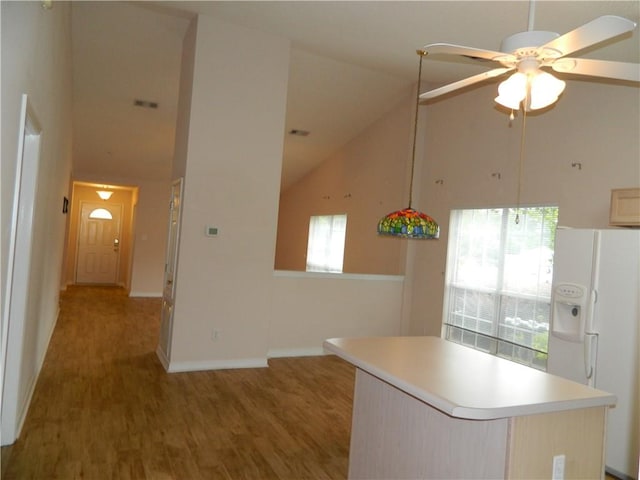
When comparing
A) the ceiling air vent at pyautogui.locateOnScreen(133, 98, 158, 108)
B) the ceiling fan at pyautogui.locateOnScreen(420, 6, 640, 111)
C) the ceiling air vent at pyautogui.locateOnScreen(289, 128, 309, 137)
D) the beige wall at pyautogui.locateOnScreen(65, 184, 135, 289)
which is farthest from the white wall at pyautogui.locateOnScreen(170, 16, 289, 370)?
the beige wall at pyautogui.locateOnScreen(65, 184, 135, 289)

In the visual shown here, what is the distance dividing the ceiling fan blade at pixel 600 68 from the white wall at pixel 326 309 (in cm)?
388

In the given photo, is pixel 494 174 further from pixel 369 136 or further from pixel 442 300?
pixel 369 136

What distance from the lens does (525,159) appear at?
4996 mm

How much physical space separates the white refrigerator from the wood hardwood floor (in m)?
1.79

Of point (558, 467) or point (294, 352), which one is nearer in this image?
point (558, 467)

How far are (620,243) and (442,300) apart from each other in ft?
9.55

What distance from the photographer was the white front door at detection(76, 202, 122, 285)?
11.6 metres

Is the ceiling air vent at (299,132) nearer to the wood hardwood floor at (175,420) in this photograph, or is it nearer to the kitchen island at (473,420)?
the wood hardwood floor at (175,420)

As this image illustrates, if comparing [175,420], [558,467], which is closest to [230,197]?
[175,420]

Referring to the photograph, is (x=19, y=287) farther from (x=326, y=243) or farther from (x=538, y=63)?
(x=326, y=243)

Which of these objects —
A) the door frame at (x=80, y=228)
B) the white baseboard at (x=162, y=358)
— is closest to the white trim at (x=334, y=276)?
the white baseboard at (x=162, y=358)

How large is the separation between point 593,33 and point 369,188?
583cm

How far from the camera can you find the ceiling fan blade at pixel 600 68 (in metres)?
2.26

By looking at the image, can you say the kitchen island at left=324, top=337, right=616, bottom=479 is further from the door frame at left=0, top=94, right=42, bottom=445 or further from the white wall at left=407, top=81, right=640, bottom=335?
the white wall at left=407, top=81, right=640, bottom=335
